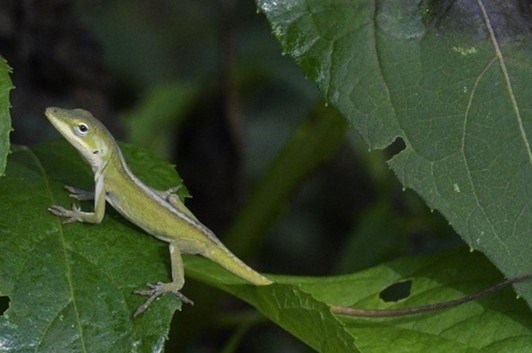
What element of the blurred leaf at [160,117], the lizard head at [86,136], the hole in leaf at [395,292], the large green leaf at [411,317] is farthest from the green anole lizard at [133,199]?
the blurred leaf at [160,117]

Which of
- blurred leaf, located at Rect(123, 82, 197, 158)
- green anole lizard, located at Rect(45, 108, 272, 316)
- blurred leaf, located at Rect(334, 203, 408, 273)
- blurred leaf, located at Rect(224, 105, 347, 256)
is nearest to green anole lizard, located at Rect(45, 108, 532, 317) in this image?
green anole lizard, located at Rect(45, 108, 272, 316)

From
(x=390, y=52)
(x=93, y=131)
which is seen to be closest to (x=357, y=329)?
(x=390, y=52)

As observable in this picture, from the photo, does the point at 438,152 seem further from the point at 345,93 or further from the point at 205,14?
the point at 205,14

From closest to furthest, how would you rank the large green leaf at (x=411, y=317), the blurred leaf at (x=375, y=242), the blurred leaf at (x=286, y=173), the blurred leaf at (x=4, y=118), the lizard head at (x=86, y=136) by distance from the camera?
the blurred leaf at (x=4, y=118), the large green leaf at (x=411, y=317), the lizard head at (x=86, y=136), the blurred leaf at (x=286, y=173), the blurred leaf at (x=375, y=242)

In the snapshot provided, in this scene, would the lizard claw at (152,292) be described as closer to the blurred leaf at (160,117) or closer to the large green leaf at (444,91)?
the large green leaf at (444,91)

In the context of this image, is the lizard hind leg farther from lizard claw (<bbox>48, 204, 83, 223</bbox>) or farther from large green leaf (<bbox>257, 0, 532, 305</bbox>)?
large green leaf (<bbox>257, 0, 532, 305</bbox>)
